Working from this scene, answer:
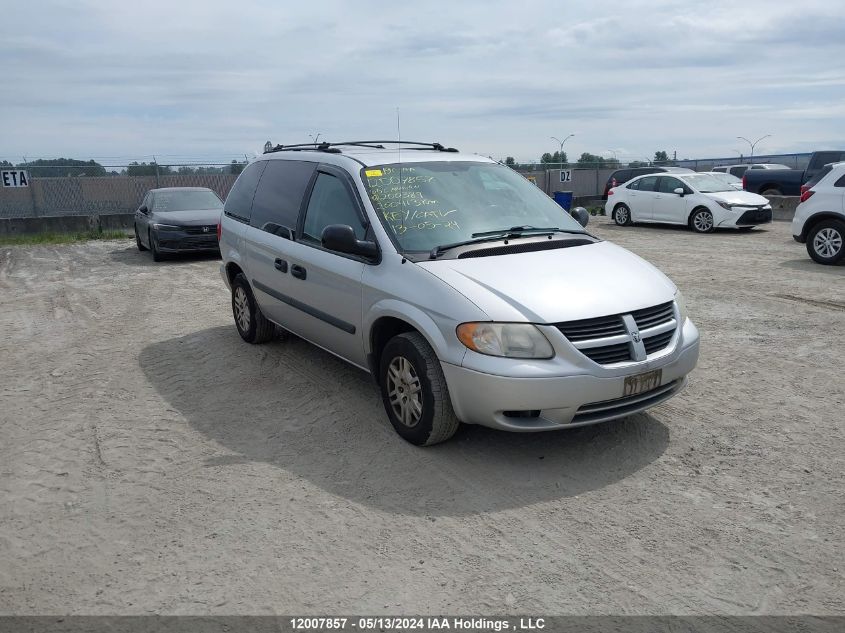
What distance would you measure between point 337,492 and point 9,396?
137 inches

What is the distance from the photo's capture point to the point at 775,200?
68.4 ft

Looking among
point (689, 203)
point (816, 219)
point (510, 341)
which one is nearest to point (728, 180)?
point (689, 203)

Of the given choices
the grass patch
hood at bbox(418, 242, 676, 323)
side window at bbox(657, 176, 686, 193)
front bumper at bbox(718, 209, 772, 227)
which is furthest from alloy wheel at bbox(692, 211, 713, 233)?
the grass patch

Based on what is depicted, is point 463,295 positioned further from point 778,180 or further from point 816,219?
point 778,180

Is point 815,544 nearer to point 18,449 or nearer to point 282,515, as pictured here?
point 282,515

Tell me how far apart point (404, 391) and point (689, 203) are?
15.0 metres

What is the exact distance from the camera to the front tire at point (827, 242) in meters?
11.7

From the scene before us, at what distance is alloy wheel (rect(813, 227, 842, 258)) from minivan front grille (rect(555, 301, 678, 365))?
8.75 metres

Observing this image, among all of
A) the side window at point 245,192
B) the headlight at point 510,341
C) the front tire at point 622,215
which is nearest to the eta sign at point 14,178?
the front tire at point 622,215

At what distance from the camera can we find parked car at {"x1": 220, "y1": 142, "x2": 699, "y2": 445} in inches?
167

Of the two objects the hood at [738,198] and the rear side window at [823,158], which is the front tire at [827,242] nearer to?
the hood at [738,198]

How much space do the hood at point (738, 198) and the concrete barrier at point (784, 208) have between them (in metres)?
3.35

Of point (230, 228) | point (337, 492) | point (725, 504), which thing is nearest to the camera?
point (725, 504)

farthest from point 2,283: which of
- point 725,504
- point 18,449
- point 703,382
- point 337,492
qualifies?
point 725,504
